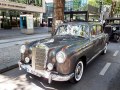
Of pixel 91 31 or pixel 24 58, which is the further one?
pixel 91 31

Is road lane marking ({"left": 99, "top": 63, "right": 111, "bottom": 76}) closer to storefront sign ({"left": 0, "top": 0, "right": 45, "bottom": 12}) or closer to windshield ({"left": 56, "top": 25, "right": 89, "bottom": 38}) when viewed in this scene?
windshield ({"left": 56, "top": 25, "right": 89, "bottom": 38})

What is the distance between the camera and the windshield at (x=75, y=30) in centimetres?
565

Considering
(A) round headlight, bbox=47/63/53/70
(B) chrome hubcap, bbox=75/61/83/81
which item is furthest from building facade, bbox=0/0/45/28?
(A) round headlight, bbox=47/63/53/70

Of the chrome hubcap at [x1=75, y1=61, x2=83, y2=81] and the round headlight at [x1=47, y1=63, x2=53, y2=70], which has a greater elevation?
the round headlight at [x1=47, y1=63, x2=53, y2=70]

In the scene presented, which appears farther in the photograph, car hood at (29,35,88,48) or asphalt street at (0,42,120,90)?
car hood at (29,35,88,48)

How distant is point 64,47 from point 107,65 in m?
2.99

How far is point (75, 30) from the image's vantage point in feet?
19.0

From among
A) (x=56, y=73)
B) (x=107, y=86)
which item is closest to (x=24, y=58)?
(x=56, y=73)

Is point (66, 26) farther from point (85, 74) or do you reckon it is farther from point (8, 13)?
point (8, 13)

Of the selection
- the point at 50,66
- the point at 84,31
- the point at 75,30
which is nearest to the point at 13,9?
the point at 75,30

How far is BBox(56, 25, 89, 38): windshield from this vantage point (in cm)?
565

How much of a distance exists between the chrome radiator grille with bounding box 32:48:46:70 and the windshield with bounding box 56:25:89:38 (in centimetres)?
181

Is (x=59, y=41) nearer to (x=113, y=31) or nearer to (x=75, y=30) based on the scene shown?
(x=75, y=30)

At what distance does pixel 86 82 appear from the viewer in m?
4.79
